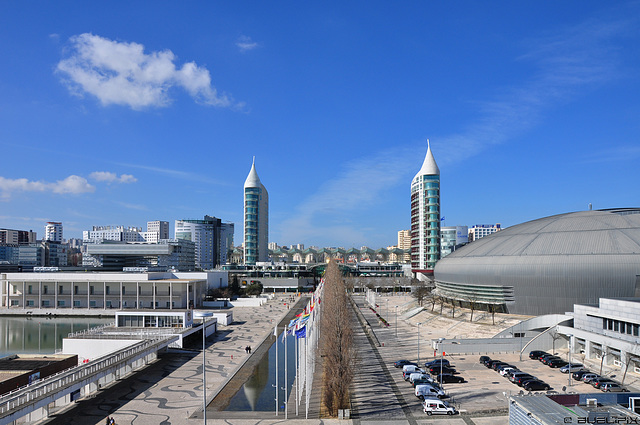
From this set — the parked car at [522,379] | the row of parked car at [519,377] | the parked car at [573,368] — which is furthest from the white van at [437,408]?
the parked car at [573,368]

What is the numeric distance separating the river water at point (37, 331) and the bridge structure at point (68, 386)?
64.4ft

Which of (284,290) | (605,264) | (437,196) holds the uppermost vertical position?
(437,196)

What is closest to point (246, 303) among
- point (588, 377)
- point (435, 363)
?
point (435, 363)

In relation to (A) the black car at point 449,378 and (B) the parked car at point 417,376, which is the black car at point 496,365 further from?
(B) the parked car at point 417,376

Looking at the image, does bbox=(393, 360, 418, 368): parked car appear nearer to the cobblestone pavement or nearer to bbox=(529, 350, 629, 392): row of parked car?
the cobblestone pavement

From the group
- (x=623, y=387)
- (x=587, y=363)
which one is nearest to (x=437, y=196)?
(x=587, y=363)

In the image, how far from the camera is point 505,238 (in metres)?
74.6

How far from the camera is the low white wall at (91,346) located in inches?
1861

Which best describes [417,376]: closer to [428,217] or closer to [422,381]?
[422,381]

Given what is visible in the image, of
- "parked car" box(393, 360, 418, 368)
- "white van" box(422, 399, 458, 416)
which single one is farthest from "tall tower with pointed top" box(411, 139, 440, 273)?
"white van" box(422, 399, 458, 416)

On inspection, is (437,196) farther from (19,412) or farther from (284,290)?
(19,412)

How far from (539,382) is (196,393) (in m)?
27.1

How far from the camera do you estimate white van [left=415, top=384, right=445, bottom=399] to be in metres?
34.4

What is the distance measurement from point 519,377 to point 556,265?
87.3ft
